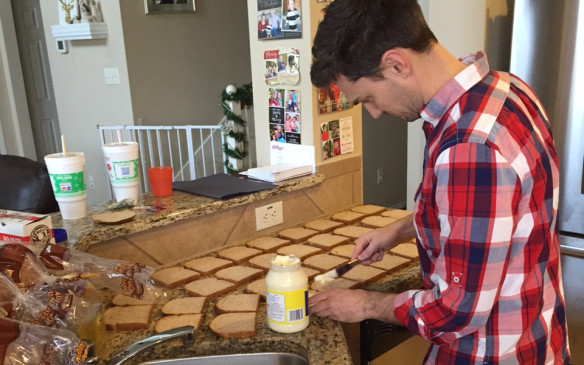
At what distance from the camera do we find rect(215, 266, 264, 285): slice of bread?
4.71ft

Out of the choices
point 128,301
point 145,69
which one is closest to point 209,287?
point 128,301

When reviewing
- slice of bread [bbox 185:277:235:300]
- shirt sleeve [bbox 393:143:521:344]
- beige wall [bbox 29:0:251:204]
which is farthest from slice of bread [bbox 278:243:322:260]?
beige wall [bbox 29:0:251:204]

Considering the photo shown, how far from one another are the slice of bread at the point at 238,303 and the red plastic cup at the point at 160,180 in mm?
511

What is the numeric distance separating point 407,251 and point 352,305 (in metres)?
0.51

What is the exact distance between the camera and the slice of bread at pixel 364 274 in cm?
142

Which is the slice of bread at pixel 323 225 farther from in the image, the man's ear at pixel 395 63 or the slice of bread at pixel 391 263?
the man's ear at pixel 395 63

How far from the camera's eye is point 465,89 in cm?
92

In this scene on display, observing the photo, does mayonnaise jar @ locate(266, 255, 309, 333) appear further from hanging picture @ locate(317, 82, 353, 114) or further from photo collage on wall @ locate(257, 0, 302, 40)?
photo collage on wall @ locate(257, 0, 302, 40)

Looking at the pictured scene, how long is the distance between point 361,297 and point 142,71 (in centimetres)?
385

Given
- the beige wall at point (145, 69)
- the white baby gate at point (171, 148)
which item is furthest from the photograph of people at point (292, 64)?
the beige wall at point (145, 69)

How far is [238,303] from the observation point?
4.24ft

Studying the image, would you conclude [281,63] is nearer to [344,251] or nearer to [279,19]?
[279,19]

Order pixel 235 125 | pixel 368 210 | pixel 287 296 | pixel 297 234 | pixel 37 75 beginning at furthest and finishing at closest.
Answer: pixel 37 75 → pixel 235 125 → pixel 368 210 → pixel 297 234 → pixel 287 296

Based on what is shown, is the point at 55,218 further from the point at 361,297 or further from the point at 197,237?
the point at 361,297
